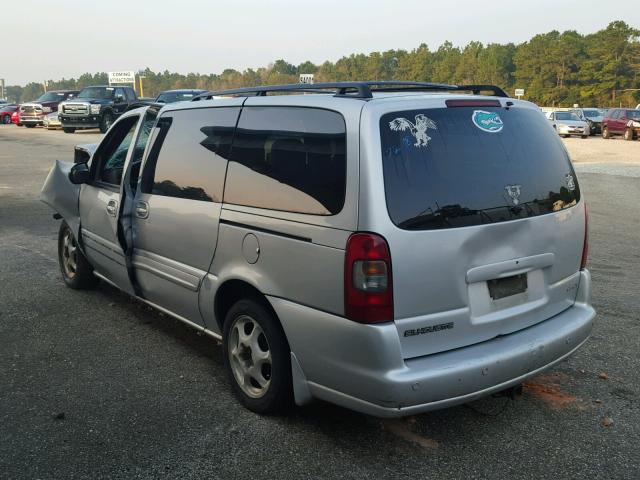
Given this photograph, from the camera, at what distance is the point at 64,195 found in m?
5.86

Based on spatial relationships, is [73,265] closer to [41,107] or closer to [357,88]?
[357,88]

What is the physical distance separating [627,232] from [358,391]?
7.55 metres

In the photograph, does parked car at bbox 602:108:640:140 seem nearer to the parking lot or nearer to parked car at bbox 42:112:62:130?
parked car at bbox 42:112:62:130

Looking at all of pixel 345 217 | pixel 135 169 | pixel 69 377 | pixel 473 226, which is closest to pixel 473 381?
pixel 473 226

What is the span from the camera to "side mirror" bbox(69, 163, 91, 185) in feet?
17.5

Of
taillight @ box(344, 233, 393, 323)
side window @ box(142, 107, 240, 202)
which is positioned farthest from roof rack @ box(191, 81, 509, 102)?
taillight @ box(344, 233, 393, 323)

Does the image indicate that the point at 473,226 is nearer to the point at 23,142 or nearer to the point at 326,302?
the point at 326,302

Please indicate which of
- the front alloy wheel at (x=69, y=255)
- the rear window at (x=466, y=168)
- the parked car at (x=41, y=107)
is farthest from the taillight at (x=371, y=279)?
the parked car at (x=41, y=107)

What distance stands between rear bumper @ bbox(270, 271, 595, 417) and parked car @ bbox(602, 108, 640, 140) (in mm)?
32106

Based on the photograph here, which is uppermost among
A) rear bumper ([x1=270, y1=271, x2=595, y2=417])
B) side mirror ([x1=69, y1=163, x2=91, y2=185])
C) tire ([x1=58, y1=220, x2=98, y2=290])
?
side mirror ([x1=69, y1=163, x2=91, y2=185])

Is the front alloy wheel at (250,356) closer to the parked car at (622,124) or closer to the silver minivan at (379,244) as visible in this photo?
the silver minivan at (379,244)

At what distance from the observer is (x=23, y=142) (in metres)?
26.5

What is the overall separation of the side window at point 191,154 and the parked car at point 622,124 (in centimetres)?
3206

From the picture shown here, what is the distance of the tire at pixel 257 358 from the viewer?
133 inches
